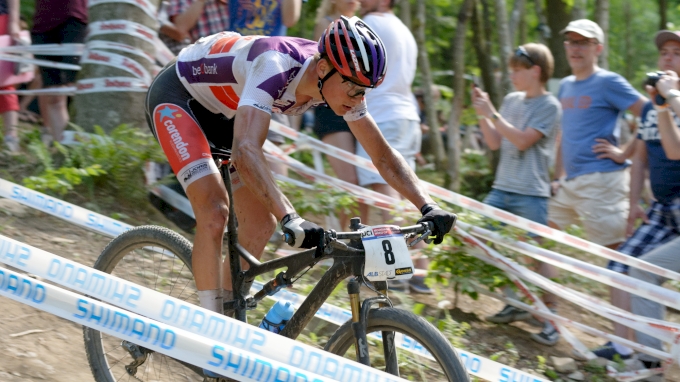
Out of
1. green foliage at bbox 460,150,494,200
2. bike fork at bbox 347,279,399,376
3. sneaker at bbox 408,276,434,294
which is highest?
bike fork at bbox 347,279,399,376

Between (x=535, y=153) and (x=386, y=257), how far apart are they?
3007 millimetres

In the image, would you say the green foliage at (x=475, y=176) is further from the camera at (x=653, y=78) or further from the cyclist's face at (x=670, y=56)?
the camera at (x=653, y=78)

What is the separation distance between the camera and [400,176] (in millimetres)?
3574

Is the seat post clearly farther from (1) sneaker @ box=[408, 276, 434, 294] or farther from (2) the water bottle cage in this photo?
(1) sneaker @ box=[408, 276, 434, 294]

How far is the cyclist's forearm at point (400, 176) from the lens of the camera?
3.50 metres

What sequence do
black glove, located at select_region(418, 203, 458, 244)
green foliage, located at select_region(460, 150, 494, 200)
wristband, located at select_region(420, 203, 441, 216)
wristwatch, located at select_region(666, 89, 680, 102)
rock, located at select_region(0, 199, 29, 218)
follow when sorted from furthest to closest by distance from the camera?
1. green foliage, located at select_region(460, 150, 494, 200)
2. rock, located at select_region(0, 199, 29, 218)
3. wristwatch, located at select_region(666, 89, 680, 102)
4. wristband, located at select_region(420, 203, 441, 216)
5. black glove, located at select_region(418, 203, 458, 244)

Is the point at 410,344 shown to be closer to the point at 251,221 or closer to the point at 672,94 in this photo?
the point at 251,221

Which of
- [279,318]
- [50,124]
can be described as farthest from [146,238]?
[50,124]

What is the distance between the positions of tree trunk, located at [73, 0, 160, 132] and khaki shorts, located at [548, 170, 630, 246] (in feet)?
11.9

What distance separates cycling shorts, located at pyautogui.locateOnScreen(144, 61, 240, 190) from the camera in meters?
3.56

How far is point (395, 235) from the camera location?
2908 mm

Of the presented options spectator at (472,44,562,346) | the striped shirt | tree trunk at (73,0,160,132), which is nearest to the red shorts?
tree trunk at (73,0,160,132)

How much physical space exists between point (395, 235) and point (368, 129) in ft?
2.81

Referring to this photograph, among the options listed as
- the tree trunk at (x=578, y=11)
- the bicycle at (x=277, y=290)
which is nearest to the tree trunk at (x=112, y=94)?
the bicycle at (x=277, y=290)
